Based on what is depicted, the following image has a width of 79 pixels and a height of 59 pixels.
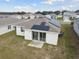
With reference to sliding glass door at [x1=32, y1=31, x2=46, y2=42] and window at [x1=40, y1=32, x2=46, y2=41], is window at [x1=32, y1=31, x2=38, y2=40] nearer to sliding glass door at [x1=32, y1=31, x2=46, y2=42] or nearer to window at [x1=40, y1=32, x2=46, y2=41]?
sliding glass door at [x1=32, y1=31, x2=46, y2=42]

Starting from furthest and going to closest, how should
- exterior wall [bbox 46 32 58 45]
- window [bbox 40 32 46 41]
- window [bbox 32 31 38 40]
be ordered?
window [bbox 32 31 38 40]
window [bbox 40 32 46 41]
exterior wall [bbox 46 32 58 45]

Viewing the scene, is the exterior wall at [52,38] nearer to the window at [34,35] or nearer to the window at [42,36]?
the window at [42,36]

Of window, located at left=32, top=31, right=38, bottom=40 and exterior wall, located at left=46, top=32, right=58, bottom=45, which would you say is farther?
window, located at left=32, top=31, right=38, bottom=40

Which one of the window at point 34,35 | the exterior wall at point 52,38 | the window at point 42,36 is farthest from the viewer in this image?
the window at point 34,35

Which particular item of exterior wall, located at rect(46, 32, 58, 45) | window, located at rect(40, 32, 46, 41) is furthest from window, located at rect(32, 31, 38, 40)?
exterior wall, located at rect(46, 32, 58, 45)

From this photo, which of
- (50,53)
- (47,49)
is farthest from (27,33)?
(50,53)

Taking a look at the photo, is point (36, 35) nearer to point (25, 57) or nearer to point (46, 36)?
point (46, 36)

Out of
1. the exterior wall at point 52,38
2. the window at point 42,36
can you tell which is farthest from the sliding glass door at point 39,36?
the exterior wall at point 52,38

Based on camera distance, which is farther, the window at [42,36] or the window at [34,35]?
the window at [34,35]
